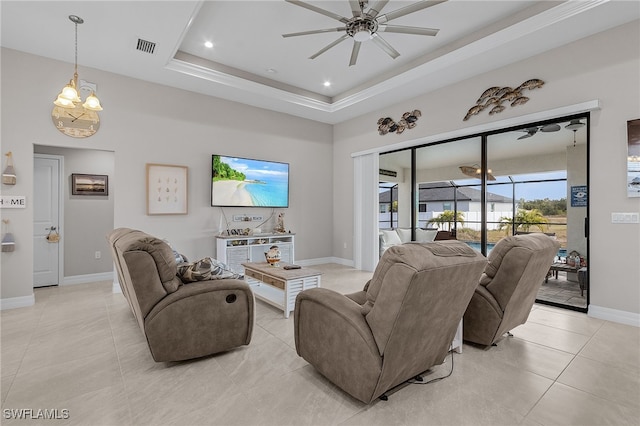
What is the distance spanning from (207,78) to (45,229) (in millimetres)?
3338

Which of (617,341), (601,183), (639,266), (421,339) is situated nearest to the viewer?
(421,339)

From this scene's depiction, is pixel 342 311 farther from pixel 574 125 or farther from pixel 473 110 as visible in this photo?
pixel 473 110

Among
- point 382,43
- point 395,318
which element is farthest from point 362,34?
point 395,318

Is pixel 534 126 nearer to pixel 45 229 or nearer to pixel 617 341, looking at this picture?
pixel 617 341

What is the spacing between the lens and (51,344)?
2768 mm

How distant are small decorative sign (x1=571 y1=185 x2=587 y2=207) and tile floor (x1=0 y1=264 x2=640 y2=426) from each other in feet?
4.62

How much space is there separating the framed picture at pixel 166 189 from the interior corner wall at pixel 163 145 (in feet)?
0.31

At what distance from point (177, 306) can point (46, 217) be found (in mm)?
4017

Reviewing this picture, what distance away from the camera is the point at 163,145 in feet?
16.3

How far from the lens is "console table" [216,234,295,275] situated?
5.21 meters

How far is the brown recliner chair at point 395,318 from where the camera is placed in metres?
1.65

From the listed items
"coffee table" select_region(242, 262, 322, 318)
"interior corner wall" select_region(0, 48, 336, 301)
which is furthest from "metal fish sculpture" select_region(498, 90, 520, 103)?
"interior corner wall" select_region(0, 48, 336, 301)

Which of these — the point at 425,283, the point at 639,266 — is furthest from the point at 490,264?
the point at 639,266

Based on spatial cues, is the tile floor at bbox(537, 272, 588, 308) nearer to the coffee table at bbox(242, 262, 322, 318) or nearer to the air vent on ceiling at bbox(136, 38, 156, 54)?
the coffee table at bbox(242, 262, 322, 318)
